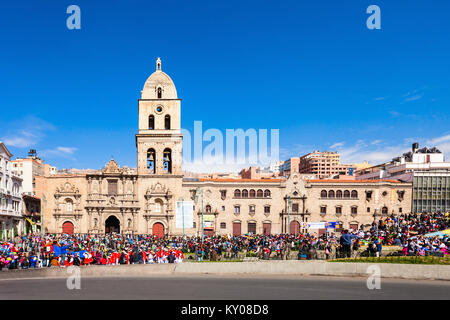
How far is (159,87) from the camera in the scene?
58125mm

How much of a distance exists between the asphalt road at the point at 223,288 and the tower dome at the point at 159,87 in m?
39.3

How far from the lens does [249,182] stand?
2323 inches

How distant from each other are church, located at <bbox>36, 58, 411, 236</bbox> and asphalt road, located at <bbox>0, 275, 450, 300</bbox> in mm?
35734

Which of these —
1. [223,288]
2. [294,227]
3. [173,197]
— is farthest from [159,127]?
[223,288]

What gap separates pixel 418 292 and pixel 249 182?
139 feet

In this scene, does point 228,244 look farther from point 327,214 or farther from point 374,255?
point 327,214

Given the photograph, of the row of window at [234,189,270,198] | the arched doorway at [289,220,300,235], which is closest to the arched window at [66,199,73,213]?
the row of window at [234,189,270,198]

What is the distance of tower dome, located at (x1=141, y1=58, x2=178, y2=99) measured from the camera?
57.8 m

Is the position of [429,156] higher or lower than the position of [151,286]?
higher

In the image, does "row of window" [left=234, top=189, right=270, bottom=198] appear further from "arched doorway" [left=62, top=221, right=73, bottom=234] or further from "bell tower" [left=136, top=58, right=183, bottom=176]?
"arched doorway" [left=62, top=221, right=73, bottom=234]

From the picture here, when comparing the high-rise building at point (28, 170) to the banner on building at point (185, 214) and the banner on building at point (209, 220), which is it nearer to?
the banner on building at point (185, 214)

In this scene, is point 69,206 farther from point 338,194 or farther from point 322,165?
point 322,165
